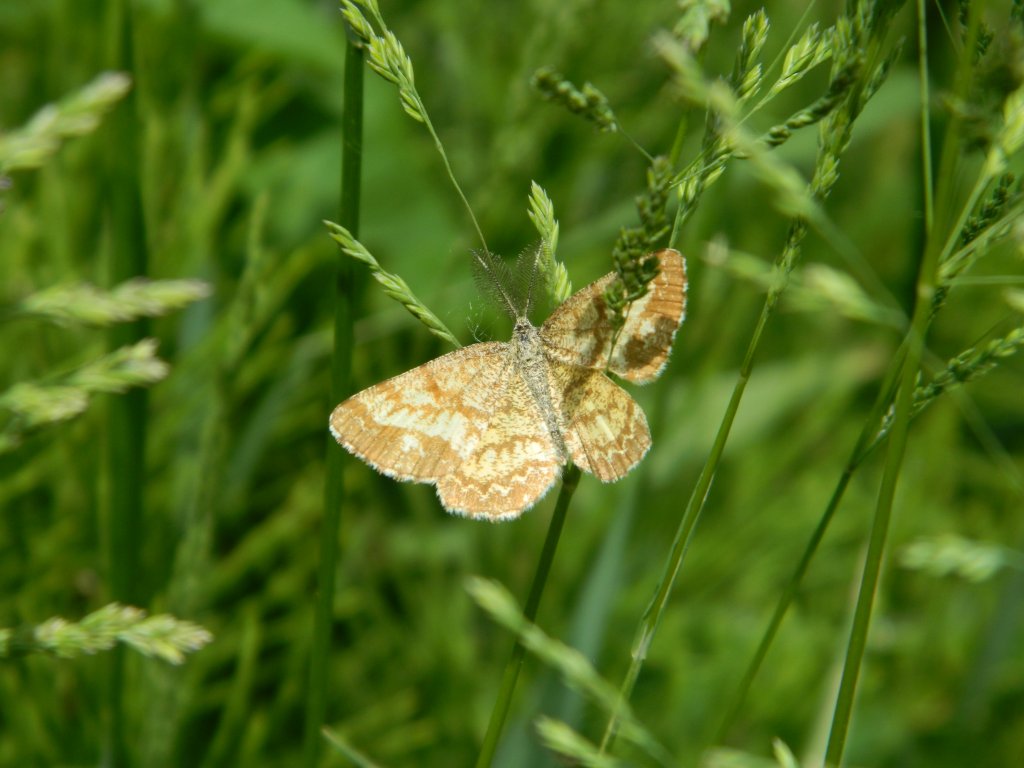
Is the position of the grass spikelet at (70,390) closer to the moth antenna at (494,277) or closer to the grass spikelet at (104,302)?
the grass spikelet at (104,302)

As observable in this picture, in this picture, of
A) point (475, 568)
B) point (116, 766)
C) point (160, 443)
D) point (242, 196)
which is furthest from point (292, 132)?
point (116, 766)

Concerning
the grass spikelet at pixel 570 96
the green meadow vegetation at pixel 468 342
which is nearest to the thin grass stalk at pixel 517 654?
the green meadow vegetation at pixel 468 342

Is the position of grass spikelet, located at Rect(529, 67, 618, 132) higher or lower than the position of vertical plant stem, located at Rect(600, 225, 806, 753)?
higher

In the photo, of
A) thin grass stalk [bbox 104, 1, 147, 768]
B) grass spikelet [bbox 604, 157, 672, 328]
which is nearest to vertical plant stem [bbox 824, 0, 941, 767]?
grass spikelet [bbox 604, 157, 672, 328]

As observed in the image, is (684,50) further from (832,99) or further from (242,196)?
(242,196)

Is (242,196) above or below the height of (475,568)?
above

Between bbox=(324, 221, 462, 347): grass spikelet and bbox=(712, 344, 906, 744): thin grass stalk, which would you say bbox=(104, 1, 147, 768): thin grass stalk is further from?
bbox=(712, 344, 906, 744): thin grass stalk

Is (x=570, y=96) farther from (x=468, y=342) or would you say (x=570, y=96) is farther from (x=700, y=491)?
(x=468, y=342)

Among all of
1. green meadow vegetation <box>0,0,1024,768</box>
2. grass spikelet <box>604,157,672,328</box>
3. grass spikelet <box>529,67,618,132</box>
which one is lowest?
green meadow vegetation <box>0,0,1024,768</box>
